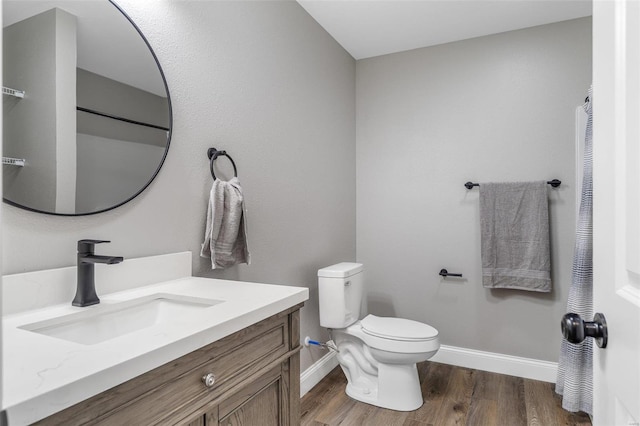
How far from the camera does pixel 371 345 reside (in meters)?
2.29

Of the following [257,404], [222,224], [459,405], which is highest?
[222,224]

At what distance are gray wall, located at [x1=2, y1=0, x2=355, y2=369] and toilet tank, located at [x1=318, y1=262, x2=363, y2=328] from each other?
12 cm

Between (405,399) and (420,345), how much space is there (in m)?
0.33

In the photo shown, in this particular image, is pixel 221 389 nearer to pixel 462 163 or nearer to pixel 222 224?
pixel 222 224

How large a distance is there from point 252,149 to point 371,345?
1.26 m

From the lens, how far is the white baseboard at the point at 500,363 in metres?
2.65

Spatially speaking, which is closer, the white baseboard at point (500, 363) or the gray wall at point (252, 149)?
the gray wall at point (252, 149)

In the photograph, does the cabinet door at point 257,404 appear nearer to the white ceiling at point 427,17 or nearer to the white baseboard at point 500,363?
the white baseboard at point 500,363

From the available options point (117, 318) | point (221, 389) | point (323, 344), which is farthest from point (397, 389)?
point (117, 318)

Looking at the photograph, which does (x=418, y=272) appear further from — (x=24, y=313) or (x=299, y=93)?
(x=24, y=313)

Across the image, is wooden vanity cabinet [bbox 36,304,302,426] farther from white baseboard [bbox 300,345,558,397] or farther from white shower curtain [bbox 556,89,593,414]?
white shower curtain [bbox 556,89,593,414]

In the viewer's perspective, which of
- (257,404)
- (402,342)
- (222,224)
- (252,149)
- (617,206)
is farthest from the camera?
(402,342)

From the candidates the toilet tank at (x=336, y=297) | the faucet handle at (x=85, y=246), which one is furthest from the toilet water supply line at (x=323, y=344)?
the faucet handle at (x=85, y=246)

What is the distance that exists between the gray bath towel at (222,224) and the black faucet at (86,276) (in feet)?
1.72
